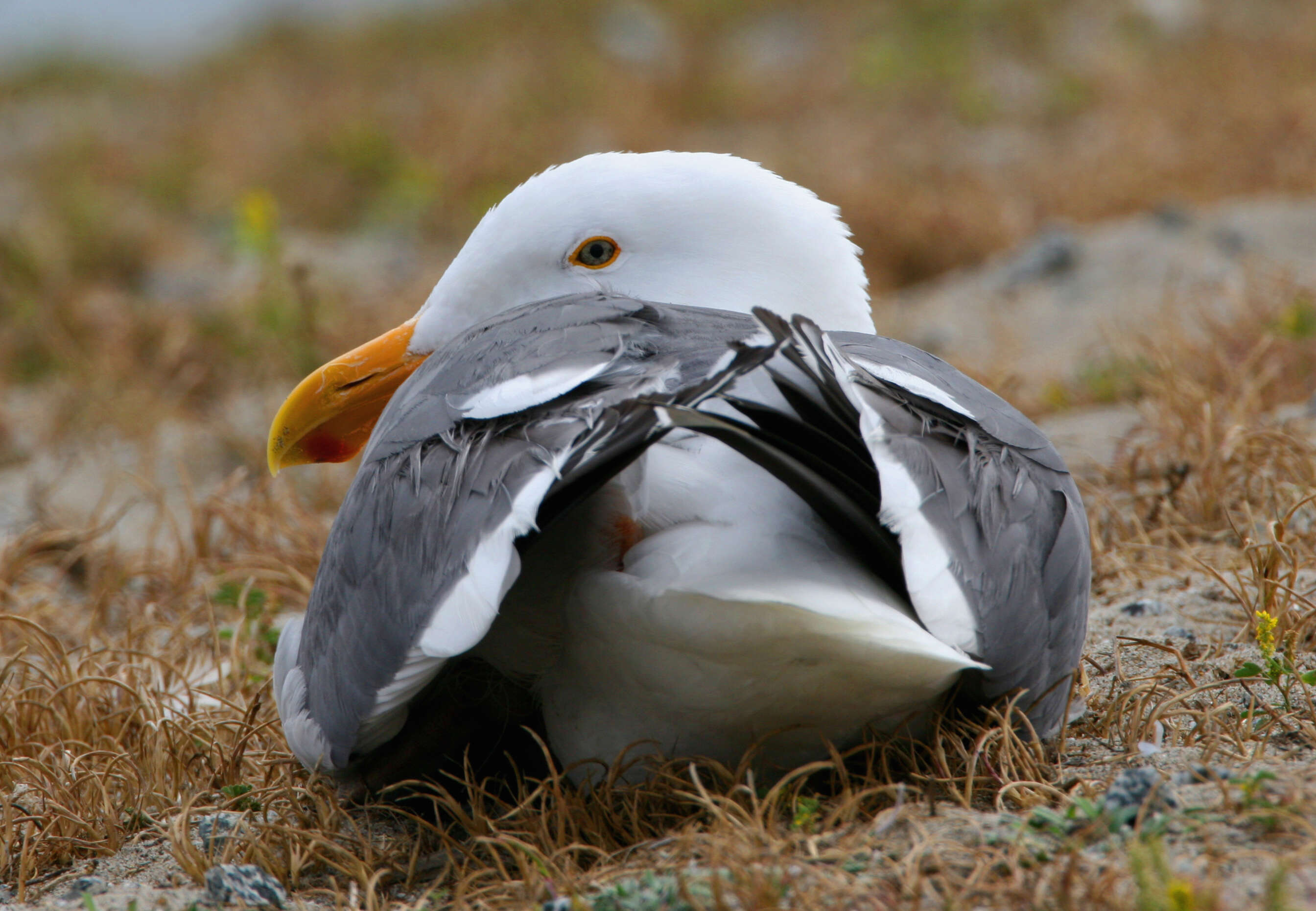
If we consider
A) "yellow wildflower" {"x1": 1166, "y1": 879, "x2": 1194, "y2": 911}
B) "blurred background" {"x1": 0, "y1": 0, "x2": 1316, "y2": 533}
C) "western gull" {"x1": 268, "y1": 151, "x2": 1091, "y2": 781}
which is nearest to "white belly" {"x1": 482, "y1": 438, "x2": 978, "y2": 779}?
"western gull" {"x1": 268, "y1": 151, "x2": 1091, "y2": 781}

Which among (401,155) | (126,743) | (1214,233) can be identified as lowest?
(126,743)

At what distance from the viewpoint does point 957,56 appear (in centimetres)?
961

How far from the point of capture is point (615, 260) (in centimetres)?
249

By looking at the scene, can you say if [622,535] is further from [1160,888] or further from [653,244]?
[653,244]

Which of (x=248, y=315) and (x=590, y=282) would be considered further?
(x=248, y=315)

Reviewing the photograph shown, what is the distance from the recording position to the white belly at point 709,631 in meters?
1.49

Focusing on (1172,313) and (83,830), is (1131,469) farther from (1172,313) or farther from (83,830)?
(83,830)

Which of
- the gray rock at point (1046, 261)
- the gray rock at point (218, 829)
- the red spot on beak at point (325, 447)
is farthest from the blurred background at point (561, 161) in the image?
the gray rock at point (218, 829)

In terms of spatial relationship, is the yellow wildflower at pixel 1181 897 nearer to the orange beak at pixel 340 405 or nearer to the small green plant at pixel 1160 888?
the small green plant at pixel 1160 888

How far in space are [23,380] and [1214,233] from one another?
16.3 ft

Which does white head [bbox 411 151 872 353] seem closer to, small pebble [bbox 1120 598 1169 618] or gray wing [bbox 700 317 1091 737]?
gray wing [bbox 700 317 1091 737]

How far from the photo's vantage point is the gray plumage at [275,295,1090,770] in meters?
1.50

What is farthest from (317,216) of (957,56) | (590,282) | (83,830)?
(83,830)

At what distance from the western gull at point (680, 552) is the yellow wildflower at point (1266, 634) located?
34 cm
